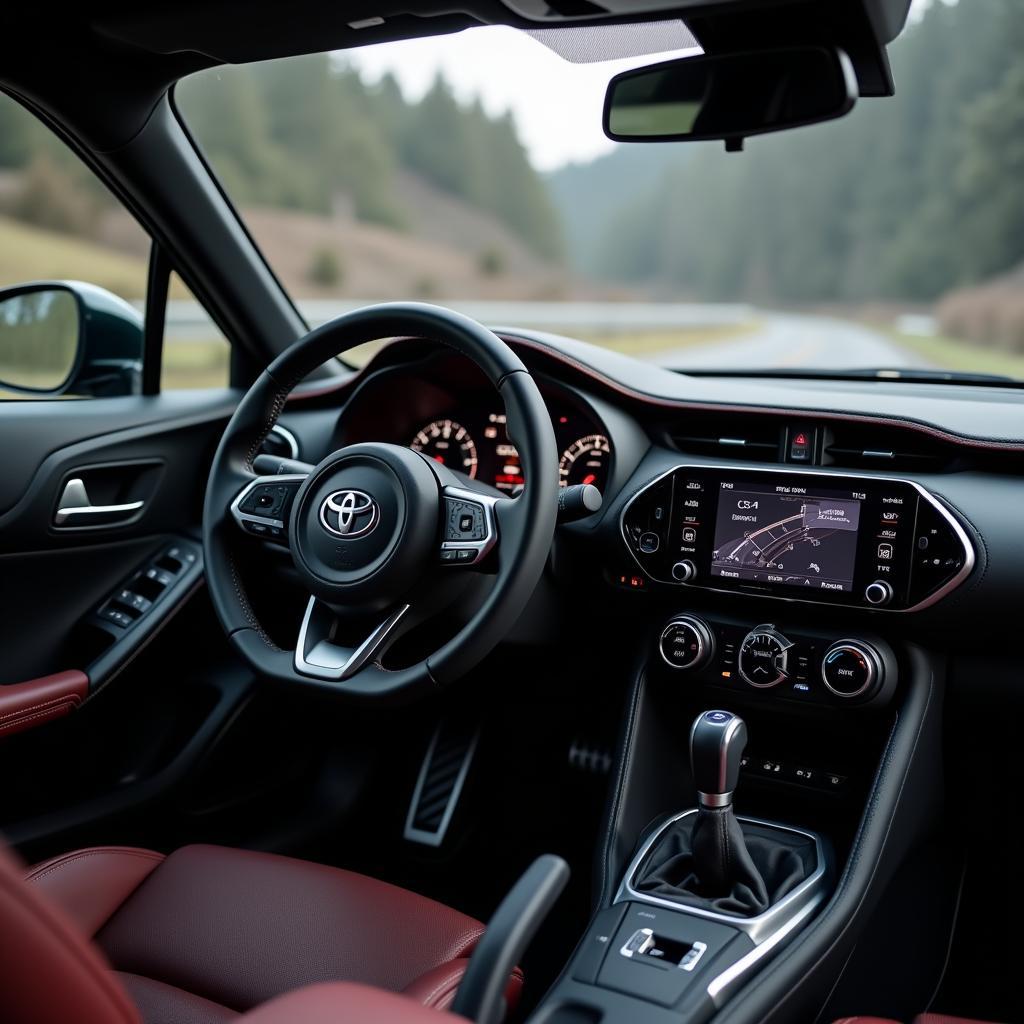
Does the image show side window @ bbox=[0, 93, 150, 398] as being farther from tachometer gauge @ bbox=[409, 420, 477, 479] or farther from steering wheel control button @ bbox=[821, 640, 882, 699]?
steering wheel control button @ bbox=[821, 640, 882, 699]

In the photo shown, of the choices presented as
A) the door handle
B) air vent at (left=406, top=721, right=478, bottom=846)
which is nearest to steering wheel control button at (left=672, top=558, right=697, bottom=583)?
air vent at (left=406, top=721, right=478, bottom=846)

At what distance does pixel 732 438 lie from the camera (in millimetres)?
2406

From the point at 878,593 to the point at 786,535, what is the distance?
0.21 meters

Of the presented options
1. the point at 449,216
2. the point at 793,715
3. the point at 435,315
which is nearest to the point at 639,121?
the point at 435,315

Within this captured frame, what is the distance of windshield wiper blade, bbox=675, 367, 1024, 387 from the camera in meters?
2.57

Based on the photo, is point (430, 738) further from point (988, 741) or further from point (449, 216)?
point (449, 216)

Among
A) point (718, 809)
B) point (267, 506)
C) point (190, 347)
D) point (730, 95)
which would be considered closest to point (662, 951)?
point (718, 809)

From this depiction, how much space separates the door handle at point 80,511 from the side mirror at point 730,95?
4.70 feet

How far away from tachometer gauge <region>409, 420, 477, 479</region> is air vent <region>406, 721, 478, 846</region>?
71 centimetres

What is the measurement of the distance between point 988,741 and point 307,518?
1.46 m

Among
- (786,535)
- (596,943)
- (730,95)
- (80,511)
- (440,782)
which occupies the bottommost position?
(440,782)

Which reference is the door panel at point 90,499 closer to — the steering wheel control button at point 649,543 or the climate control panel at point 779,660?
the steering wheel control button at point 649,543

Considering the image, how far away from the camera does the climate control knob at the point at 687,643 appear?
7.57 feet

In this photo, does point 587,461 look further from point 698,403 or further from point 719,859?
point 719,859
